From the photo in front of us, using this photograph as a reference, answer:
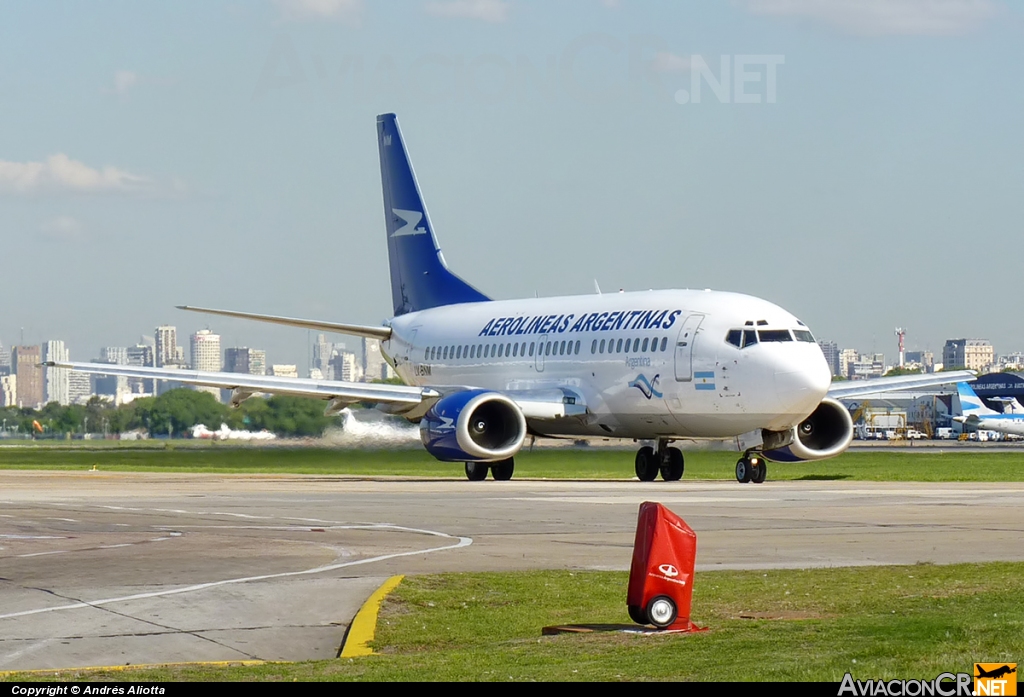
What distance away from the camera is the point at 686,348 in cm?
3206

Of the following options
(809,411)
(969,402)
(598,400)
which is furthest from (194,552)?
(969,402)

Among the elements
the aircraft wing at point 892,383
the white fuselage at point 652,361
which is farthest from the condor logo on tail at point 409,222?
the aircraft wing at point 892,383

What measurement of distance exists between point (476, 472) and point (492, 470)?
0.64 m

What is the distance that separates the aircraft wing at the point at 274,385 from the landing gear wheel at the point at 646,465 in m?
5.39

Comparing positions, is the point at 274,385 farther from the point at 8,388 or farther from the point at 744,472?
the point at 8,388

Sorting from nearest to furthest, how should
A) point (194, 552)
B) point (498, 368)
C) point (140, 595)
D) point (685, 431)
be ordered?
point (140, 595), point (194, 552), point (685, 431), point (498, 368)

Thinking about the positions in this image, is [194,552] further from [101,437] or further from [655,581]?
[101,437]

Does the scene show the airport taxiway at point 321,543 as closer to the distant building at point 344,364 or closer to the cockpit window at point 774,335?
the cockpit window at point 774,335

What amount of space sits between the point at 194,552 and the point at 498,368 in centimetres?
2377

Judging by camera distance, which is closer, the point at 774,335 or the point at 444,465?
the point at 774,335

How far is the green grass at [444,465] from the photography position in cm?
3791

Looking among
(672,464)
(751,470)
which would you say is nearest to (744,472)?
(751,470)

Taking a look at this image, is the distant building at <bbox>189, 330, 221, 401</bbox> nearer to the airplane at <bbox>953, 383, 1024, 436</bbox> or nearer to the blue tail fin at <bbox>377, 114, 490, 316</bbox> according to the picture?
the airplane at <bbox>953, 383, 1024, 436</bbox>

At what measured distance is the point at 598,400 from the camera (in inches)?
1373
